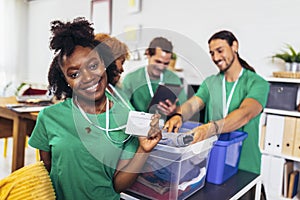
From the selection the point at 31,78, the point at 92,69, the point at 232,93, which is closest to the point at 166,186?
the point at 92,69

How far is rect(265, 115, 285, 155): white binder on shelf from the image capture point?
237 centimetres

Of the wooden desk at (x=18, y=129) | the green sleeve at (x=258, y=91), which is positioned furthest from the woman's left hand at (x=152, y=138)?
the wooden desk at (x=18, y=129)

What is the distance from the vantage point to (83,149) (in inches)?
35.9

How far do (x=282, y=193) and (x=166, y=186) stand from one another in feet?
5.89

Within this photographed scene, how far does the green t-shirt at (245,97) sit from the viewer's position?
1390mm

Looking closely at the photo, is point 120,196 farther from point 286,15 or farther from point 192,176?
point 286,15

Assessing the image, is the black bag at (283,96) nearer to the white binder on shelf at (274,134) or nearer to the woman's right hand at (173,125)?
the white binder on shelf at (274,134)

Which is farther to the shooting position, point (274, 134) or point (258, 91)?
point (274, 134)

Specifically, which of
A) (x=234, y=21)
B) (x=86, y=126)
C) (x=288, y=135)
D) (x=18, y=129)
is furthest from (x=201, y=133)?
(x=234, y=21)

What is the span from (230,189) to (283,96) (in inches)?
58.6

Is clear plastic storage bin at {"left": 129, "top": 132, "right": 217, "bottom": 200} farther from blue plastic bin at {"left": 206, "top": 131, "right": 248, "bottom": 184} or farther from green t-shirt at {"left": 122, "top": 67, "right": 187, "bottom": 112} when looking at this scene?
green t-shirt at {"left": 122, "top": 67, "right": 187, "bottom": 112}

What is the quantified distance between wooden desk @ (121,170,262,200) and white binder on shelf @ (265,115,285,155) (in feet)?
3.94

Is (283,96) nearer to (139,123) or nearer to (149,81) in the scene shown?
(149,81)

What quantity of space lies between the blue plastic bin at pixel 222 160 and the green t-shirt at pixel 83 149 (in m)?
0.38
